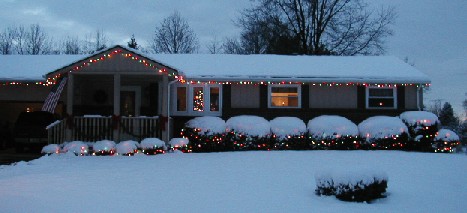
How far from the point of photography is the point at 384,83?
2005 cm

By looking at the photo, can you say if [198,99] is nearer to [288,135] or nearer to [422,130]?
[288,135]

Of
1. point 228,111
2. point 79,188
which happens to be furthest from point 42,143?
point 79,188

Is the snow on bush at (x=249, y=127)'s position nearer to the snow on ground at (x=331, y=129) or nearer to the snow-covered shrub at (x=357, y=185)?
the snow on ground at (x=331, y=129)

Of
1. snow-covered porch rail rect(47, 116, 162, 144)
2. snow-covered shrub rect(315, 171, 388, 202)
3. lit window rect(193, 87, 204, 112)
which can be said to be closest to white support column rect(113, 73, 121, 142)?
snow-covered porch rail rect(47, 116, 162, 144)

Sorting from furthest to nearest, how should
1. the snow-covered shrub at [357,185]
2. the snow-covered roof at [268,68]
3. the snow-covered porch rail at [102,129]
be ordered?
1. the snow-covered roof at [268,68]
2. the snow-covered porch rail at [102,129]
3. the snow-covered shrub at [357,185]

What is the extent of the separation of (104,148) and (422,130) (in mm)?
12097

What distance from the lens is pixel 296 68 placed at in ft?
70.0

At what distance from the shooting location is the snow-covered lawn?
26.3ft

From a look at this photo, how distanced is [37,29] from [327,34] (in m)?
31.6

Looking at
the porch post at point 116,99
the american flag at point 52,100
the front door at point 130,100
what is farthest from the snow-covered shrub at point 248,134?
the american flag at point 52,100

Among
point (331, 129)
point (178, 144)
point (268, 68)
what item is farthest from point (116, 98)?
point (331, 129)

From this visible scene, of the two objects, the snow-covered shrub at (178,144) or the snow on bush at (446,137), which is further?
the snow on bush at (446,137)

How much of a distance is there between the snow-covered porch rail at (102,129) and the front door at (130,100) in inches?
157

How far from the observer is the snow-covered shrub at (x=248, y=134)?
1773 cm
